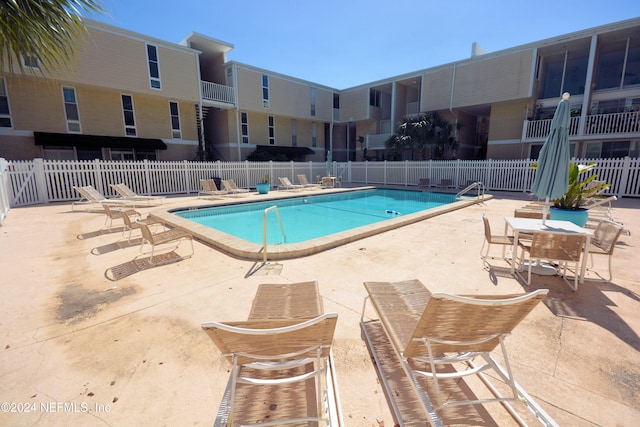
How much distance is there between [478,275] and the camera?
3783 mm

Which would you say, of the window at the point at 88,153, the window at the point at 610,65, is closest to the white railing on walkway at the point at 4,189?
the window at the point at 88,153

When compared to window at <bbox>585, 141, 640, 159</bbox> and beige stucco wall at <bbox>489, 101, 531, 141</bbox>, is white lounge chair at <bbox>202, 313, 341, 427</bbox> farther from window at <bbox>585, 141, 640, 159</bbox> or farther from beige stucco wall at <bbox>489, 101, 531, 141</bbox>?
window at <bbox>585, 141, 640, 159</bbox>

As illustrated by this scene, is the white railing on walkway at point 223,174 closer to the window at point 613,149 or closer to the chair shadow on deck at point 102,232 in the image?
the chair shadow on deck at point 102,232

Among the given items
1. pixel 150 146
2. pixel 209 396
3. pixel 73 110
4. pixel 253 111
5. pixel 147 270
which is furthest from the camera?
pixel 253 111

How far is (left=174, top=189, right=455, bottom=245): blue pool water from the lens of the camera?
8.01 metres

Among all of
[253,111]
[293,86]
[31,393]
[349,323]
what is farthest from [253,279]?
[293,86]

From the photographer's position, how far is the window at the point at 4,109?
43.2 ft

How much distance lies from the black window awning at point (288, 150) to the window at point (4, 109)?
43.4 ft

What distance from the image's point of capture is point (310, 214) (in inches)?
409

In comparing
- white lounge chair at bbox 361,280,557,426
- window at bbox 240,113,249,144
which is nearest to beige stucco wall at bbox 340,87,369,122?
window at bbox 240,113,249,144

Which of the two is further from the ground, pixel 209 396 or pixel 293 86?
pixel 293 86

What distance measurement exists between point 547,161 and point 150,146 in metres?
18.7

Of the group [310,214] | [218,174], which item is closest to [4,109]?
[218,174]

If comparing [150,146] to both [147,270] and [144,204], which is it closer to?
[144,204]
